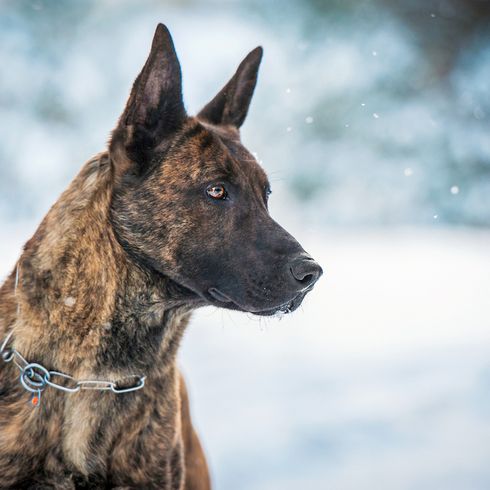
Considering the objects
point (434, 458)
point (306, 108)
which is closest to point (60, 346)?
point (434, 458)

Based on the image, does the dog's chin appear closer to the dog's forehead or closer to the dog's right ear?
the dog's forehead

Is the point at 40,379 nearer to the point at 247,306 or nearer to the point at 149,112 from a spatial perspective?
the point at 247,306

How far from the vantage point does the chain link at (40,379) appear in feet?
7.79

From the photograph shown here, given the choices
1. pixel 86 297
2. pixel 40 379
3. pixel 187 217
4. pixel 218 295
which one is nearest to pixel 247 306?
pixel 218 295

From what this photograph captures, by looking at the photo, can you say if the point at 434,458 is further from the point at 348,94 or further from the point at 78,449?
the point at 348,94

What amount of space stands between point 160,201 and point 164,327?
503mm

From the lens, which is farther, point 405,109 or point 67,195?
point 405,109

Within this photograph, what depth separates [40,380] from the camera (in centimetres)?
238

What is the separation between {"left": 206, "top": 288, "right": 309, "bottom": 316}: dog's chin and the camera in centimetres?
245

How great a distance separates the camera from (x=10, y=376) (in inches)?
94.7

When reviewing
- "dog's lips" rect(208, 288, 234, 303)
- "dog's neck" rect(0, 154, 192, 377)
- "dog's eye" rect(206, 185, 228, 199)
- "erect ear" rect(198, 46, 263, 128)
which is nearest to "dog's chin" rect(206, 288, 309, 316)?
"dog's lips" rect(208, 288, 234, 303)

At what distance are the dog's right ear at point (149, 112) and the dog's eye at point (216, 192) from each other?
26 cm

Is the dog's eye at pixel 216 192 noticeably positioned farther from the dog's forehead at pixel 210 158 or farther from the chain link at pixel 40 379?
the chain link at pixel 40 379

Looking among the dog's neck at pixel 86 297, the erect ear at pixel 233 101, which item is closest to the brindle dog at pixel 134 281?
the dog's neck at pixel 86 297
